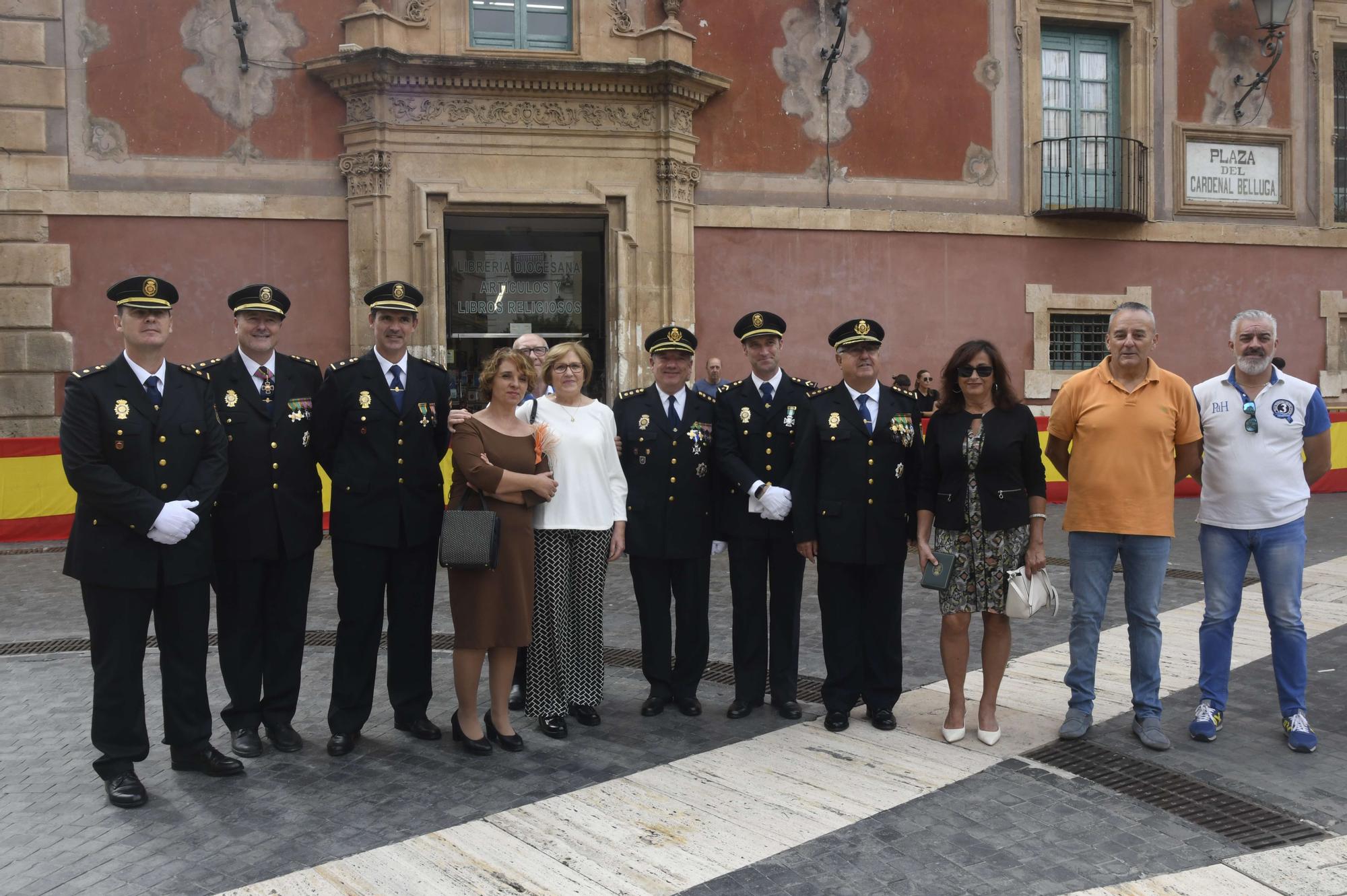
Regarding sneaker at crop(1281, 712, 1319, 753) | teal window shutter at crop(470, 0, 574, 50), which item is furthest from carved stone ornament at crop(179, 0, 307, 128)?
sneaker at crop(1281, 712, 1319, 753)

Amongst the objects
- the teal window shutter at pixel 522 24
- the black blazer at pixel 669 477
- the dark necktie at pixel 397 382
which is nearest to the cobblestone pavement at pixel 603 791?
the black blazer at pixel 669 477

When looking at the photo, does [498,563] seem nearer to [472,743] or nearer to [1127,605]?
[472,743]

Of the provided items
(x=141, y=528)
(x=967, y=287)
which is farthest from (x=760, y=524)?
(x=967, y=287)

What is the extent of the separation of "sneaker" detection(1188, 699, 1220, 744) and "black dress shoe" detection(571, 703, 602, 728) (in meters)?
2.79

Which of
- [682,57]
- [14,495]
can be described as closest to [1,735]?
[14,495]

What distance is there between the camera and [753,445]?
6230 millimetres

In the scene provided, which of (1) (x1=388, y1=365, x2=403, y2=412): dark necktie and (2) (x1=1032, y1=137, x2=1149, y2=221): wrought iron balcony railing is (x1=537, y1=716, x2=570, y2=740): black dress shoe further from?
(2) (x1=1032, y1=137, x2=1149, y2=221): wrought iron balcony railing

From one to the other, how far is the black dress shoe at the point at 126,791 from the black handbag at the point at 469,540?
150 cm

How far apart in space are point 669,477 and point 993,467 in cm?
166

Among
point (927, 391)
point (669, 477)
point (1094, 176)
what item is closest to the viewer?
point (669, 477)

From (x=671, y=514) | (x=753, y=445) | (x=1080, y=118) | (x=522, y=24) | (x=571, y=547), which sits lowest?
(x=571, y=547)

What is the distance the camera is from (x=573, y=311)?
15914 mm

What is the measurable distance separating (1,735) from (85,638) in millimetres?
2388

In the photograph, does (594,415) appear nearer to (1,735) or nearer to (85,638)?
(1,735)
